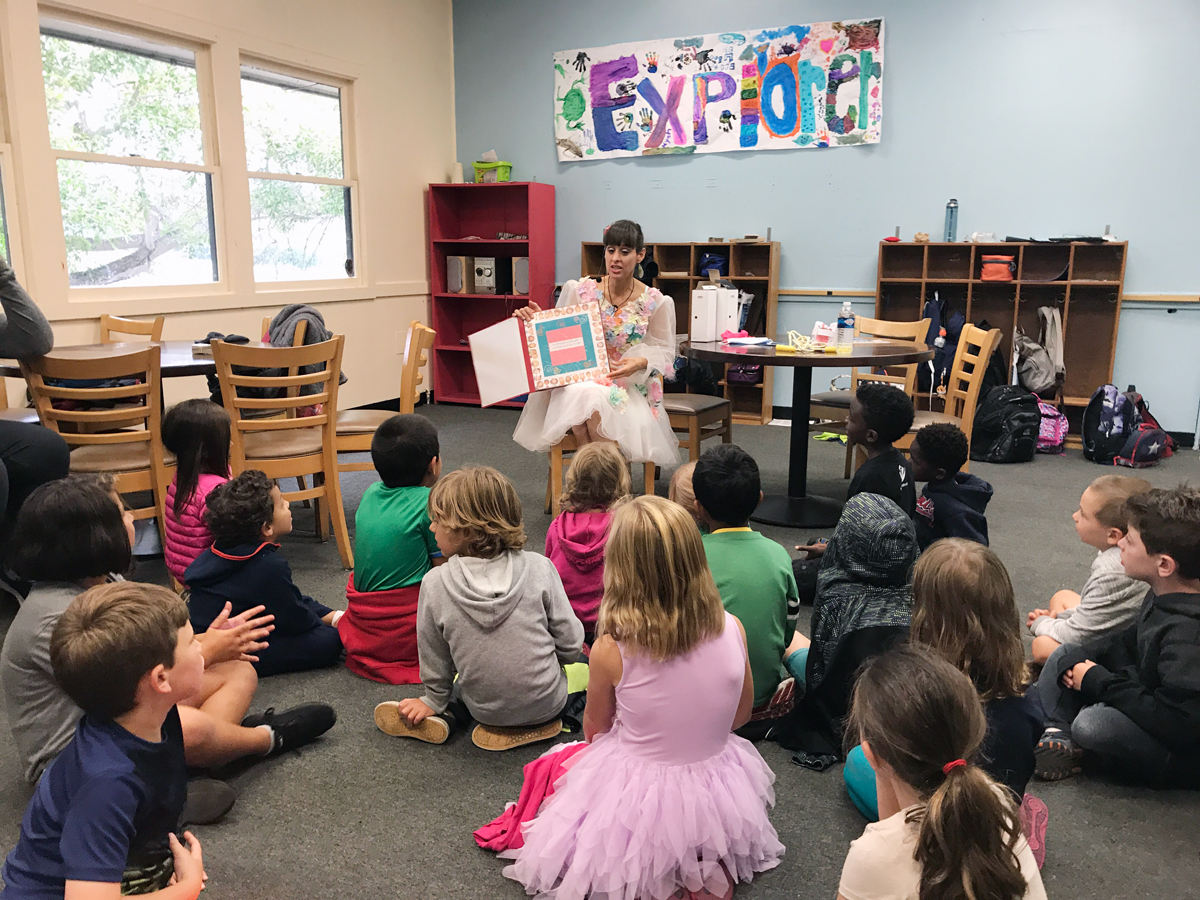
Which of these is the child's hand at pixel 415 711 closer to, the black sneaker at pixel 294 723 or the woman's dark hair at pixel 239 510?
the black sneaker at pixel 294 723

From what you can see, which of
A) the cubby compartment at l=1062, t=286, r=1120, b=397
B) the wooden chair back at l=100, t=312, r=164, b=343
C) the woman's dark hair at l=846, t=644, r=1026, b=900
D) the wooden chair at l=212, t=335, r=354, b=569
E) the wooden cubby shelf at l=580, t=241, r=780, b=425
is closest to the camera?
the woman's dark hair at l=846, t=644, r=1026, b=900

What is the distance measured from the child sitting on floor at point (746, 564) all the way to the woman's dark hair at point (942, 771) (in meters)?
0.75

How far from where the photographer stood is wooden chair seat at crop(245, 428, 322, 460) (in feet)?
10.6

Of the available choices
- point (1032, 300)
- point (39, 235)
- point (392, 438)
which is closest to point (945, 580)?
point (392, 438)

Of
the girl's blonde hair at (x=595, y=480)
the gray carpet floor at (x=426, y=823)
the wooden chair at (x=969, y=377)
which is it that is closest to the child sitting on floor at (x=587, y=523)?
the girl's blonde hair at (x=595, y=480)

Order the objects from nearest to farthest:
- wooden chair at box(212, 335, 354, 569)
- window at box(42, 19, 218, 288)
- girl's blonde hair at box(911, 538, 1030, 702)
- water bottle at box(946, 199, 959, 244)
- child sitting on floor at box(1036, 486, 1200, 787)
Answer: girl's blonde hair at box(911, 538, 1030, 702)
child sitting on floor at box(1036, 486, 1200, 787)
wooden chair at box(212, 335, 354, 569)
window at box(42, 19, 218, 288)
water bottle at box(946, 199, 959, 244)

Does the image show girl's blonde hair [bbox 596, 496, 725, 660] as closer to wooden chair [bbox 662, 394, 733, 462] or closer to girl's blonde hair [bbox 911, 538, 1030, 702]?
girl's blonde hair [bbox 911, 538, 1030, 702]

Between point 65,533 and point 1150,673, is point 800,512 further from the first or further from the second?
point 65,533

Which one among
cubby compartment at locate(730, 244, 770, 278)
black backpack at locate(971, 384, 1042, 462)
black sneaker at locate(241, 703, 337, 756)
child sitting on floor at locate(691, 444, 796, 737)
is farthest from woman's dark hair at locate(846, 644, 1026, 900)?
cubby compartment at locate(730, 244, 770, 278)

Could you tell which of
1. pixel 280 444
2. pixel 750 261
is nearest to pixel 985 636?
pixel 280 444

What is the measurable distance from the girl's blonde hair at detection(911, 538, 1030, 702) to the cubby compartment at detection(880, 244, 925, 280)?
488 centimetres

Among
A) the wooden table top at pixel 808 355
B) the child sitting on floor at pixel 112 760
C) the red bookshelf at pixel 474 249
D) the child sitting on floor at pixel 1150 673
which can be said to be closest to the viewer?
the child sitting on floor at pixel 112 760

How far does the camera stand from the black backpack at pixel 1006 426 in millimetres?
5199

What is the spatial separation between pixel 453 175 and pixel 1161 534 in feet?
21.0
